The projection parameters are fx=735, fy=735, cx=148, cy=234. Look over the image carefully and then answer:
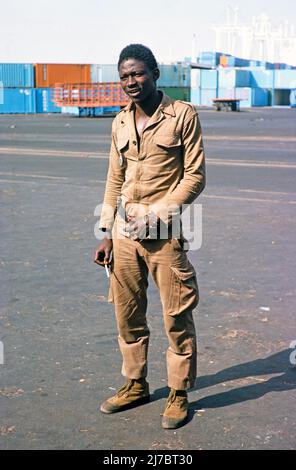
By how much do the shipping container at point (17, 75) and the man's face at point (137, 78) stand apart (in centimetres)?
5798

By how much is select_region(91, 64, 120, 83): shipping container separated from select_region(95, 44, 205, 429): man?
6133 centimetres

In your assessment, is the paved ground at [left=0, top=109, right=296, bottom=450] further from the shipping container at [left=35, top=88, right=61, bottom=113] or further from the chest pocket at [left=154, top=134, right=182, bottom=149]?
the shipping container at [left=35, top=88, right=61, bottom=113]

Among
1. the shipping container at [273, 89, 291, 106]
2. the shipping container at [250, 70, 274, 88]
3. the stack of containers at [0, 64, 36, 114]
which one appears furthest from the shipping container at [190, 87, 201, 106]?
the stack of containers at [0, 64, 36, 114]

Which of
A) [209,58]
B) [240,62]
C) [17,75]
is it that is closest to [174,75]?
[17,75]

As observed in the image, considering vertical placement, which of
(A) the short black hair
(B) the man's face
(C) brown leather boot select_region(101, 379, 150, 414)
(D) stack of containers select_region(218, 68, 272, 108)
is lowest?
(D) stack of containers select_region(218, 68, 272, 108)

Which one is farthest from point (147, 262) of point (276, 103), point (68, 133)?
point (276, 103)

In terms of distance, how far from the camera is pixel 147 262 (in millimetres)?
3959

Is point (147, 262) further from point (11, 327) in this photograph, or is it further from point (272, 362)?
point (11, 327)

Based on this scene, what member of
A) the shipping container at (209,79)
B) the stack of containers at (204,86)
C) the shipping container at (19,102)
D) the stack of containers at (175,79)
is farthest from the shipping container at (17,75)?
the shipping container at (209,79)

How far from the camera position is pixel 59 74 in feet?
204

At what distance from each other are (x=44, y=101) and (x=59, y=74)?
4.57 meters

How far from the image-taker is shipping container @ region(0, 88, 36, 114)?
190 feet

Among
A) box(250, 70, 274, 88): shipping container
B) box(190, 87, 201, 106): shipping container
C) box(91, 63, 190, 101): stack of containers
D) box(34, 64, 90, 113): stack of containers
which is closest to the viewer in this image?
box(34, 64, 90, 113): stack of containers
